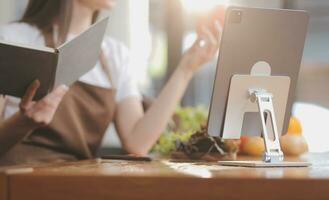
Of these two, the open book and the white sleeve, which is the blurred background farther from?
the open book

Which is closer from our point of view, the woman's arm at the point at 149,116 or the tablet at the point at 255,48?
the tablet at the point at 255,48

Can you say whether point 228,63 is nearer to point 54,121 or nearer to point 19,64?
point 19,64

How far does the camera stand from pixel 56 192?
113cm

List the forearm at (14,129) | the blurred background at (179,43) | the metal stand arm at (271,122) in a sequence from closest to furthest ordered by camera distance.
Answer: the metal stand arm at (271,122), the forearm at (14,129), the blurred background at (179,43)

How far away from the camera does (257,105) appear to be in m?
1.54

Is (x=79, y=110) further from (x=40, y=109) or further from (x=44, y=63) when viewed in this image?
(x=44, y=63)

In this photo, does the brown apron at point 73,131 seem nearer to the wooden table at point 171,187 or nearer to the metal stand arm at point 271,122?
the metal stand arm at point 271,122

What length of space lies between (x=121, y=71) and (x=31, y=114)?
0.67m

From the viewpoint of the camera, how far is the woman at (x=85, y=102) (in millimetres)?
2031

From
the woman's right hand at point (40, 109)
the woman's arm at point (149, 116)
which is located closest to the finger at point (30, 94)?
the woman's right hand at point (40, 109)

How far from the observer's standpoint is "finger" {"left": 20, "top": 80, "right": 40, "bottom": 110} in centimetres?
165

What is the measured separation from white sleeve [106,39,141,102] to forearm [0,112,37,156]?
54cm

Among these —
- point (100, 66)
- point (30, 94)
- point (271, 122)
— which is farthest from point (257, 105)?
point (100, 66)

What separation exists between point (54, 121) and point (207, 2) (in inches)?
34.1
